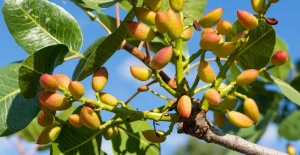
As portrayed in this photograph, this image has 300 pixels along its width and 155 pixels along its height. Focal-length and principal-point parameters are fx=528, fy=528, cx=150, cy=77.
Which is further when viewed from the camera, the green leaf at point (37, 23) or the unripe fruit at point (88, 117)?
the green leaf at point (37, 23)

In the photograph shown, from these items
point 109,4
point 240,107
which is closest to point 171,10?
point 109,4

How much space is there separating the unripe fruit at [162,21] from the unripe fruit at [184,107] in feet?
0.43

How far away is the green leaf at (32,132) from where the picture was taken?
86.7 inches

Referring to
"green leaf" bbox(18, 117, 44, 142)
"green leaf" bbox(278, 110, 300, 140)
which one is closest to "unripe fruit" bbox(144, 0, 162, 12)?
"green leaf" bbox(278, 110, 300, 140)

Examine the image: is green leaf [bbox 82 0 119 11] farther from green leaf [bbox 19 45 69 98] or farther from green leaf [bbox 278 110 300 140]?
green leaf [bbox 278 110 300 140]

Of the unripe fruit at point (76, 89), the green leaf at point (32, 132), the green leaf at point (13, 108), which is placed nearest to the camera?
the unripe fruit at point (76, 89)

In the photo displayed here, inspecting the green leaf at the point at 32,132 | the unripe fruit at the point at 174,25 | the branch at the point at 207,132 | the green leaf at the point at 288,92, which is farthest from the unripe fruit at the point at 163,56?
the green leaf at the point at 32,132

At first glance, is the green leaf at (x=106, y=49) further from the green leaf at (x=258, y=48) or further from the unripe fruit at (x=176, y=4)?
the green leaf at (x=258, y=48)

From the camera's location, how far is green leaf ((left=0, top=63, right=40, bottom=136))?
3.70 ft

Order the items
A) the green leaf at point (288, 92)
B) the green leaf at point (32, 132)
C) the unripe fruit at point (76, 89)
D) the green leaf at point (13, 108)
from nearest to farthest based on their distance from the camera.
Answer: the unripe fruit at point (76, 89) → the green leaf at point (13, 108) → the green leaf at point (288, 92) → the green leaf at point (32, 132)

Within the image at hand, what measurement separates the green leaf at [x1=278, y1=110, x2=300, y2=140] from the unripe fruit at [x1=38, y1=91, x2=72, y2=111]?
109 centimetres

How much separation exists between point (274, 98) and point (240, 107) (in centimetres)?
26

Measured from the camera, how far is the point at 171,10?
0.96 metres

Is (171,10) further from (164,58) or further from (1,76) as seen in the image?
(1,76)
